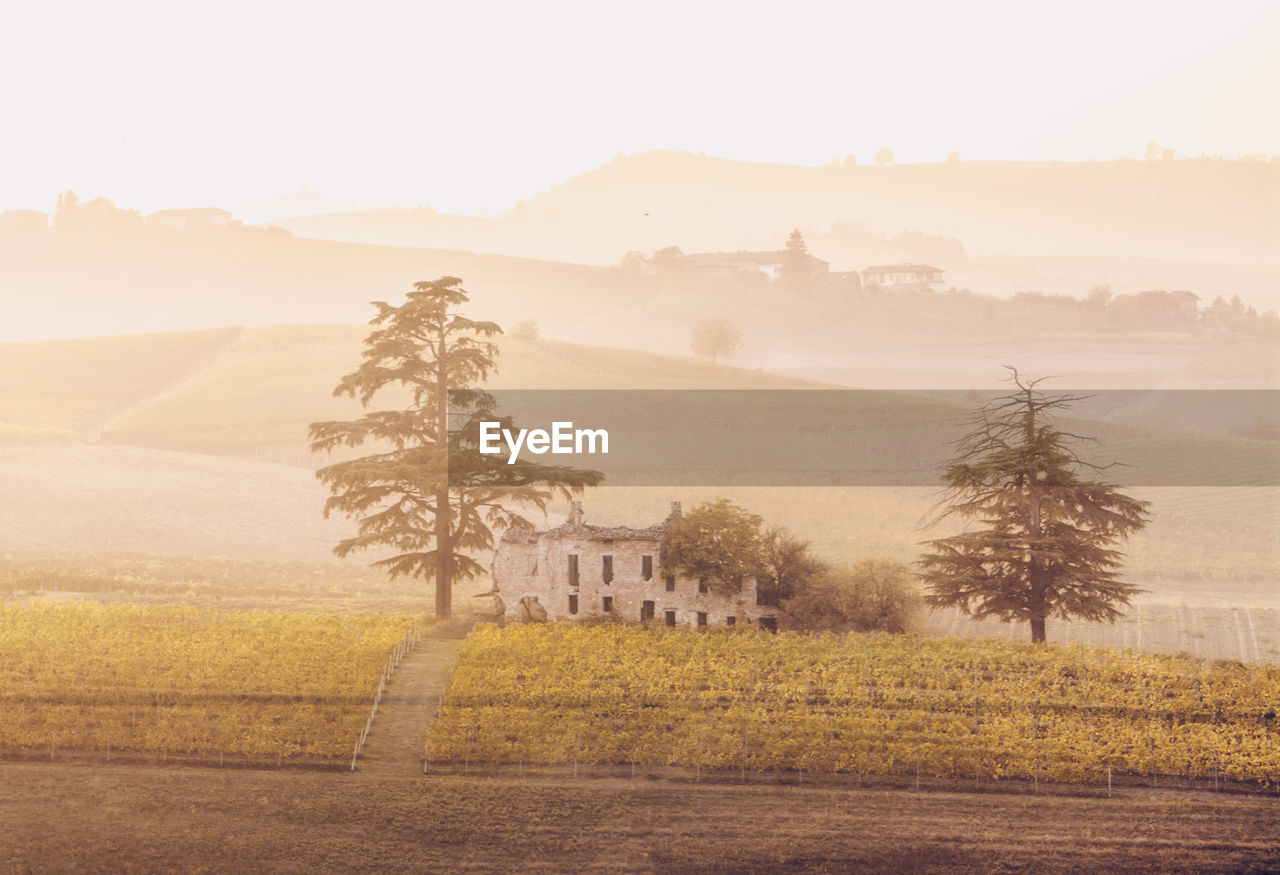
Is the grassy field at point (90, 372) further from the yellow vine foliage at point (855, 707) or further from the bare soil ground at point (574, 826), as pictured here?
the bare soil ground at point (574, 826)

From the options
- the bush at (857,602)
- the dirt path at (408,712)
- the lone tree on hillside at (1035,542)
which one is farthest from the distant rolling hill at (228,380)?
the lone tree on hillside at (1035,542)

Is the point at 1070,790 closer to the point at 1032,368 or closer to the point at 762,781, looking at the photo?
the point at 762,781

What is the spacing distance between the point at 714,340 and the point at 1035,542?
11425 centimetres

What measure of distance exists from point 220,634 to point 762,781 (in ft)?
82.8

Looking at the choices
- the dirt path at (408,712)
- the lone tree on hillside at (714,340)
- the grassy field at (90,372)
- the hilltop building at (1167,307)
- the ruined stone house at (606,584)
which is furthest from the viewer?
the hilltop building at (1167,307)

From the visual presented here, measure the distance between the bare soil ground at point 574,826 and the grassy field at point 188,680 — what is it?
6.46 ft

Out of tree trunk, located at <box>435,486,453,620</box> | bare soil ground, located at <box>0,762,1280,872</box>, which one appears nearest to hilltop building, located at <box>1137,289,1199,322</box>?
tree trunk, located at <box>435,486,453,620</box>

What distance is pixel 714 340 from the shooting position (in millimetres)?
165375

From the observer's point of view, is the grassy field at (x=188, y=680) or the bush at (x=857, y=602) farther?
the bush at (x=857, y=602)

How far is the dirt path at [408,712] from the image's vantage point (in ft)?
140

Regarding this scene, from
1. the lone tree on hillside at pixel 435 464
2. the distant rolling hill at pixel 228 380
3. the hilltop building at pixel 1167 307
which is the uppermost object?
the hilltop building at pixel 1167 307

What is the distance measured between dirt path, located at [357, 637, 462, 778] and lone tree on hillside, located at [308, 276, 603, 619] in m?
6.68

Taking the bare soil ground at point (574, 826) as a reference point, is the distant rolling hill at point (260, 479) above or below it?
above

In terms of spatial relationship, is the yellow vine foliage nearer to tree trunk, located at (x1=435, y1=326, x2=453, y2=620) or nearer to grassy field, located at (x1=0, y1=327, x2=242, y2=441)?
tree trunk, located at (x1=435, y1=326, x2=453, y2=620)
